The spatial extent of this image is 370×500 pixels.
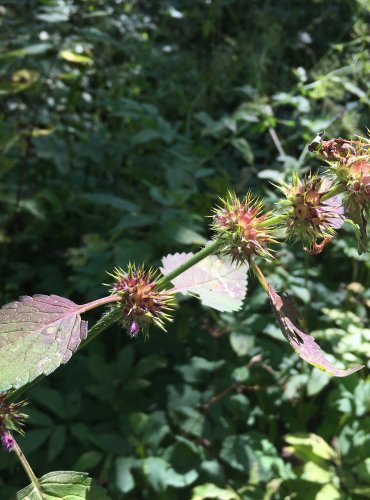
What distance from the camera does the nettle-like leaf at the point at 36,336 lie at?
74 cm

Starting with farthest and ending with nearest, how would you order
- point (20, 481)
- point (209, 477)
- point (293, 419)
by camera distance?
point (293, 419) < point (20, 481) < point (209, 477)

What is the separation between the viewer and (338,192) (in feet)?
2.37

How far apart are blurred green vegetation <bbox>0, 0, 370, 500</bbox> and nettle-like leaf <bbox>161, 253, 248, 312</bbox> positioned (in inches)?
24.7

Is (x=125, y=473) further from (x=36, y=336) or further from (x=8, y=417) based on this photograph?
(x=36, y=336)

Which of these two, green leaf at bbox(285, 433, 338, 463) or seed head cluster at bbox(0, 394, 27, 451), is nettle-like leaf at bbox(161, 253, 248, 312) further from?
green leaf at bbox(285, 433, 338, 463)

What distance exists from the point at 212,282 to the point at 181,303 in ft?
3.57

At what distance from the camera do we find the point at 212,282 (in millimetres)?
1002

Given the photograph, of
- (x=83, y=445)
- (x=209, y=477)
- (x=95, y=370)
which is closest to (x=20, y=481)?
(x=83, y=445)

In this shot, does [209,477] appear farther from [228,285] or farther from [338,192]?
[338,192]

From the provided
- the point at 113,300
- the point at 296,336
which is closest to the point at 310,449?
the point at 296,336

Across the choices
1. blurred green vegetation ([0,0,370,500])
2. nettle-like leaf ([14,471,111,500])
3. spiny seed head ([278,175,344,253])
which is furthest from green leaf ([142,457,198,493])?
spiny seed head ([278,175,344,253])

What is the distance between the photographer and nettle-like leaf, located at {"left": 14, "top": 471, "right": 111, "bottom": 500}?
0.87 m

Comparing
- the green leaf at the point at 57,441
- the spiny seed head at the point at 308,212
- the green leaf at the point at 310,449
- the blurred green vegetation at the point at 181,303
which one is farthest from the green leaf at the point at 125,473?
the spiny seed head at the point at 308,212

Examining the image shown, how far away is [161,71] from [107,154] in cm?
82
